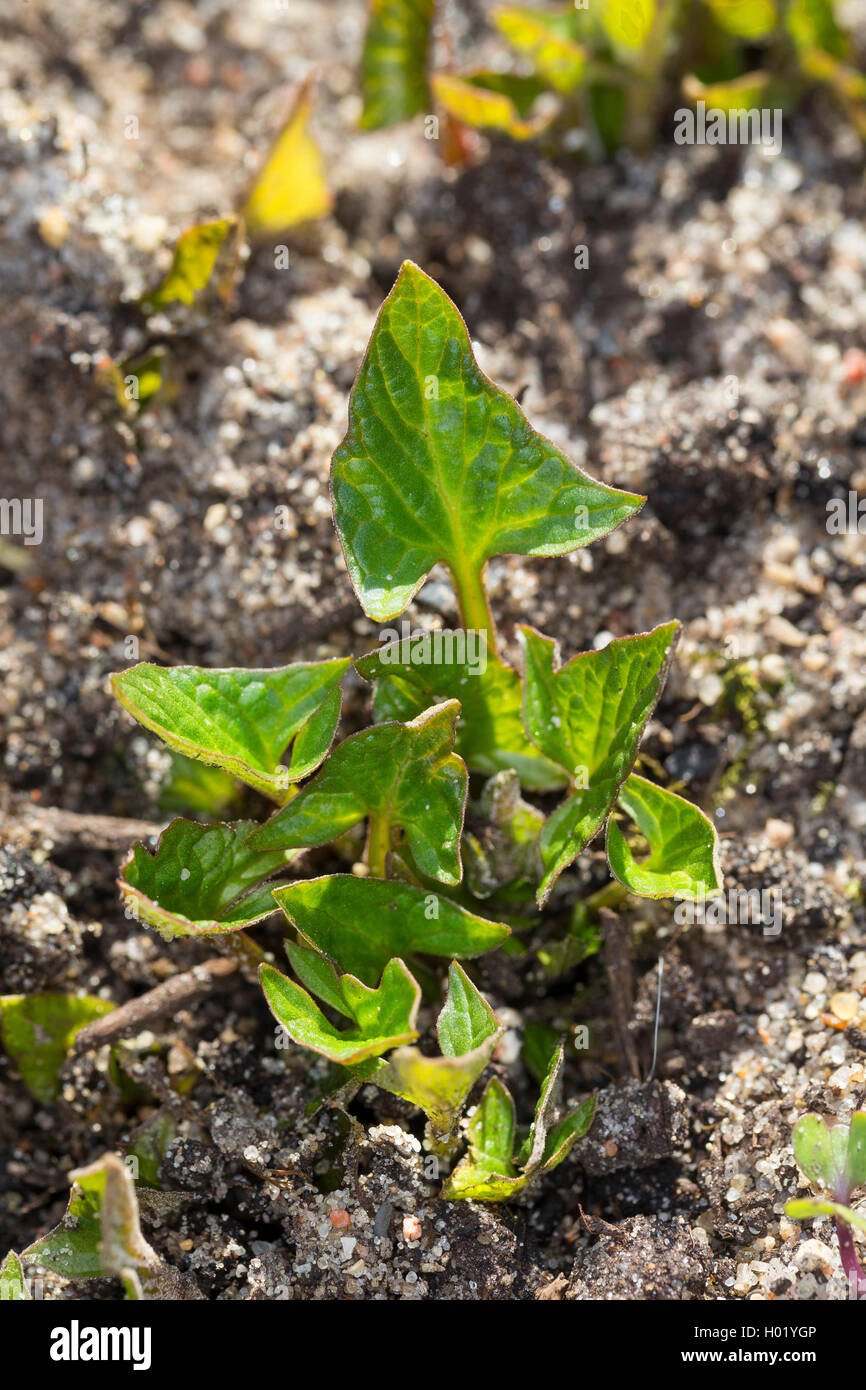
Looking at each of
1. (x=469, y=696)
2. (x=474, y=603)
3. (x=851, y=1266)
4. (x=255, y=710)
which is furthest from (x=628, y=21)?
(x=851, y=1266)

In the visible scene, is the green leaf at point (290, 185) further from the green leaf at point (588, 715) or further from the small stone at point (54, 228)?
the green leaf at point (588, 715)

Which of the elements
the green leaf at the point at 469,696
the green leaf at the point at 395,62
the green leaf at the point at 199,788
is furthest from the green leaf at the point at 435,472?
the green leaf at the point at 395,62

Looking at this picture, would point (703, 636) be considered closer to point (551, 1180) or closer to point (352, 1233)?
point (551, 1180)

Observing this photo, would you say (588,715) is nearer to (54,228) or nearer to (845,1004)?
(845,1004)

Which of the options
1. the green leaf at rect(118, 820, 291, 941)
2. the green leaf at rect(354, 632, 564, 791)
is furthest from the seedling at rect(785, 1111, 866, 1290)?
the green leaf at rect(118, 820, 291, 941)

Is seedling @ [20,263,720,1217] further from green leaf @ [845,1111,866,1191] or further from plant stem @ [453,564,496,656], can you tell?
green leaf @ [845,1111,866,1191]

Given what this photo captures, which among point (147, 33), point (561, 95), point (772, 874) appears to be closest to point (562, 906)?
point (772, 874)
